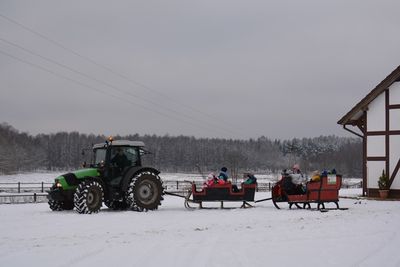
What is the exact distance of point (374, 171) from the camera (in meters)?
22.2

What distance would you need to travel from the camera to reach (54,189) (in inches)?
599

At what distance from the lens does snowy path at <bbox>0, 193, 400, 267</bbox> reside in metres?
7.30

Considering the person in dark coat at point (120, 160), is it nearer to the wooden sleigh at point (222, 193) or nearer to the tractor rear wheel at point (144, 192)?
the tractor rear wheel at point (144, 192)

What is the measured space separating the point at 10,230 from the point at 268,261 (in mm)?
5868

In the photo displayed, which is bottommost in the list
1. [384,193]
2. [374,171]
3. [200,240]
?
[200,240]

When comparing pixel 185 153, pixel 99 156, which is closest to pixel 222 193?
pixel 99 156

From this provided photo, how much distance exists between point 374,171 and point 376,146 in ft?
3.53

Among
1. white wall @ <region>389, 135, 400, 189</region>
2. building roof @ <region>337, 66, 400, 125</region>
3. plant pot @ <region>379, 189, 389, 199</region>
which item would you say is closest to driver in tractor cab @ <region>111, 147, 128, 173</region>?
plant pot @ <region>379, 189, 389, 199</region>

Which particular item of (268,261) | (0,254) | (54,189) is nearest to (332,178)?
(54,189)

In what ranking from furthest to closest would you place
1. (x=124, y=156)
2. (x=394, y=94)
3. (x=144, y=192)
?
(x=394, y=94), (x=124, y=156), (x=144, y=192)

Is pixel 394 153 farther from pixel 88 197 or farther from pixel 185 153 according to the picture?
pixel 185 153

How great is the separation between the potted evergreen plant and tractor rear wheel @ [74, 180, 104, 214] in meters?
12.3

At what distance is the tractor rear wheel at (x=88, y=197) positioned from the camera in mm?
14258

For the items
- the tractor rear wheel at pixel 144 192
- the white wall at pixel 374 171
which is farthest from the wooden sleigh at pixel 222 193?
the white wall at pixel 374 171
